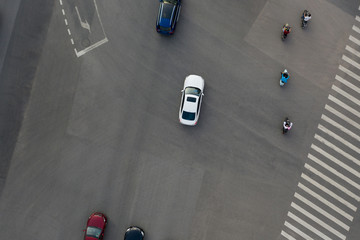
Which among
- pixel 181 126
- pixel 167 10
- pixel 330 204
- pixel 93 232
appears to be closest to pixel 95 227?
pixel 93 232

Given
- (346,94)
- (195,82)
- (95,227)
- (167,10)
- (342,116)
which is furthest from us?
(346,94)

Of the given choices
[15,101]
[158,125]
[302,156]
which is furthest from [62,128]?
[302,156]

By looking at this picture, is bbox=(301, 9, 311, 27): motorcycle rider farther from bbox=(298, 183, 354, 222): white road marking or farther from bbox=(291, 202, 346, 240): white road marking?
bbox=(291, 202, 346, 240): white road marking

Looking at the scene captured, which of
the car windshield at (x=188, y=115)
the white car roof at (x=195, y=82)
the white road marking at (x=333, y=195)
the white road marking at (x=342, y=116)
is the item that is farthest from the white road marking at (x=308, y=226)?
the white car roof at (x=195, y=82)

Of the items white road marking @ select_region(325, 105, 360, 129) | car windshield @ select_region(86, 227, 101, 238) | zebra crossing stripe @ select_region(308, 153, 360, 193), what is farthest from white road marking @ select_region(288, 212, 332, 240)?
car windshield @ select_region(86, 227, 101, 238)

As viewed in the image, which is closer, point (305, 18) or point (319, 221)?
point (305, 18)

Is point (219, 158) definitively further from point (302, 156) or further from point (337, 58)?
point (337, 58)

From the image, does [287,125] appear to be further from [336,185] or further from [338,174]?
[336,185]

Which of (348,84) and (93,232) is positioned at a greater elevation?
(348,84)
